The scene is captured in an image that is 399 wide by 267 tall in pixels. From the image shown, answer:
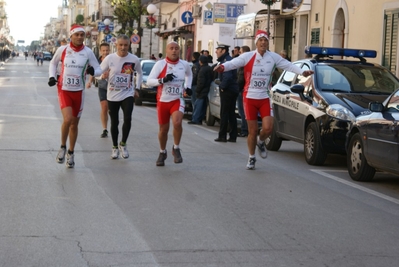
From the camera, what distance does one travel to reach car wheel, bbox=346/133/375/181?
10.6 m

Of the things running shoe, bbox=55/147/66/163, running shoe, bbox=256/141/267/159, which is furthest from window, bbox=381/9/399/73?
running shoe, bbox=55/147/66/163

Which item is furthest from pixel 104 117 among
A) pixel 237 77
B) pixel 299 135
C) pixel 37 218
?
pixel 37 218

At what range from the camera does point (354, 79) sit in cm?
1293

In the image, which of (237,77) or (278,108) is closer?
(278,108)

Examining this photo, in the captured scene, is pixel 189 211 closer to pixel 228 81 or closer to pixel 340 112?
pixel 340 112

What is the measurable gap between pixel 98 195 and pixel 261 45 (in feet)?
12.3

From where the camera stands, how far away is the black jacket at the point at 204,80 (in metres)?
19.1

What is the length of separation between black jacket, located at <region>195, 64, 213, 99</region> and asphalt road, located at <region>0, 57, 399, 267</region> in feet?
18.8

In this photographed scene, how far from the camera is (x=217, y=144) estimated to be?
14.9 metres

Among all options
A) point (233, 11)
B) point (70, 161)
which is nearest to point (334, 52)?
point (70, 161)

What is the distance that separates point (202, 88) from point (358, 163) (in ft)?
29.1

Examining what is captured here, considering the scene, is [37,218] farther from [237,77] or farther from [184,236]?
[237,77]

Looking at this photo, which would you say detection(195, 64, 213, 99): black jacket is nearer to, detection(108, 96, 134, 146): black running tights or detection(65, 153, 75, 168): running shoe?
detection(108, 96, 134, 146): black running tights

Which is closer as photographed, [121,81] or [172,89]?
[172,89]
